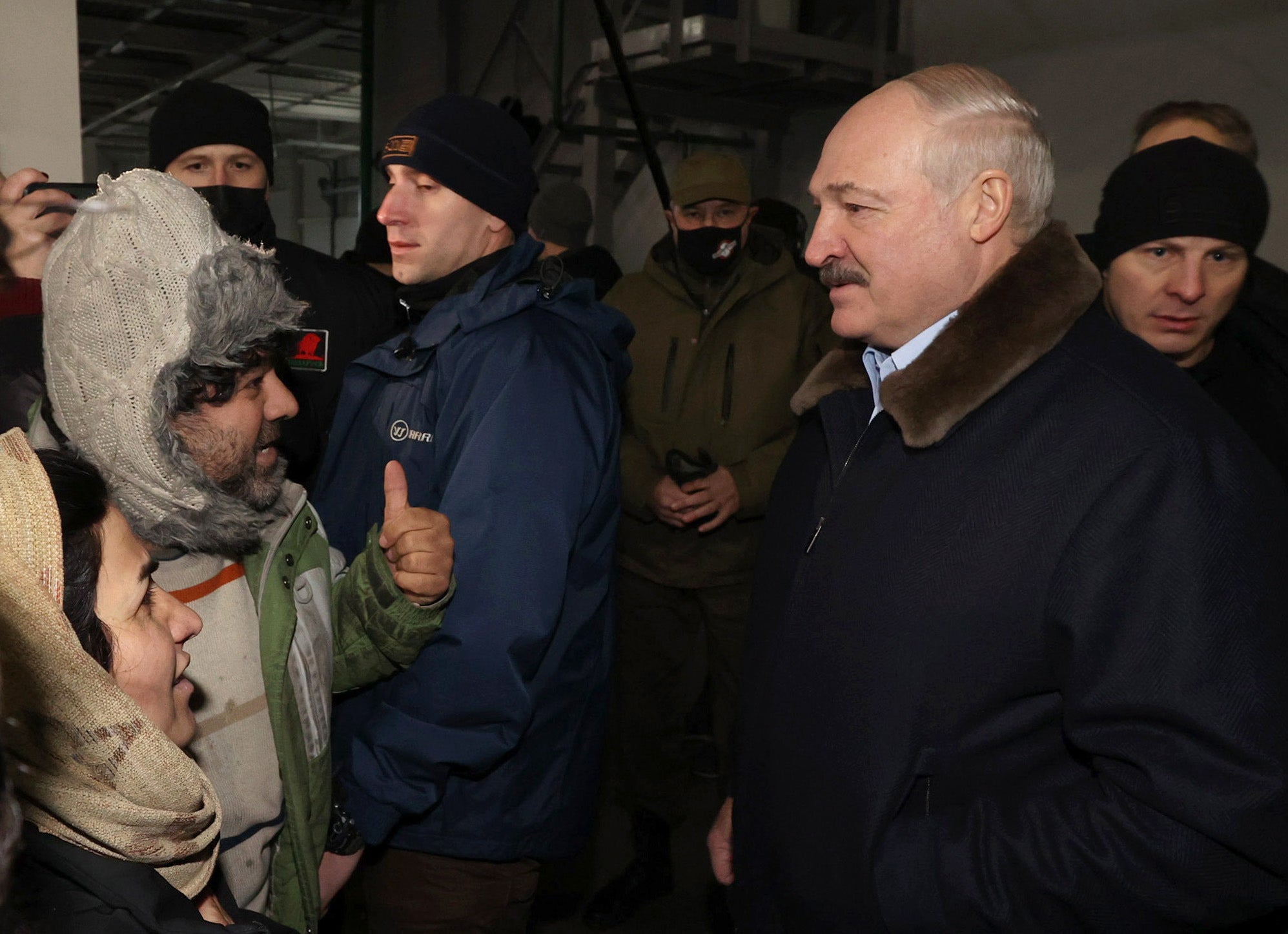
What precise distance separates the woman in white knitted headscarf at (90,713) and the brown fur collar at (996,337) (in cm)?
91

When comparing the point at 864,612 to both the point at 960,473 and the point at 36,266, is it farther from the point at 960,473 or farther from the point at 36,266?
the point at 36,266

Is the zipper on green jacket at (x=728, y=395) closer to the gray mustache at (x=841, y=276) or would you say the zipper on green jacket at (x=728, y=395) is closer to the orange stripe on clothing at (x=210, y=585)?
the gray mustache at (x=841, y=276)

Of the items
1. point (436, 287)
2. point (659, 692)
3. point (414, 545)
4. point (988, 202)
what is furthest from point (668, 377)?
point (988, 202)

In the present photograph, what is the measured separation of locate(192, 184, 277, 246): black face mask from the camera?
2.53 m

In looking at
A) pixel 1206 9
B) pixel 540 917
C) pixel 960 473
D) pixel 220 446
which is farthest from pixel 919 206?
pixel 1206 9

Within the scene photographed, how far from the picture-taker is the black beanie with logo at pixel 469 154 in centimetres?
216

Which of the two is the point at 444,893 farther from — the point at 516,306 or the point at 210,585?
the point at 516,306

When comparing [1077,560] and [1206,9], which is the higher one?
[1206,9]

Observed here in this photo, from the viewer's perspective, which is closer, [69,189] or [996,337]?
[996,337]

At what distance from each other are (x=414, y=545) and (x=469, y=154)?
3.11ft

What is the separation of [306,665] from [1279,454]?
76.6 inches

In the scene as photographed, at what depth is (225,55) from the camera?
9.00 meters

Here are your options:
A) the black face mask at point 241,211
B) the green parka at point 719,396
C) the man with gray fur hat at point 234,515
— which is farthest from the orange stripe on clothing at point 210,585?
the green parka at point 719,396

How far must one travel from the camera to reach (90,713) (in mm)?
976
